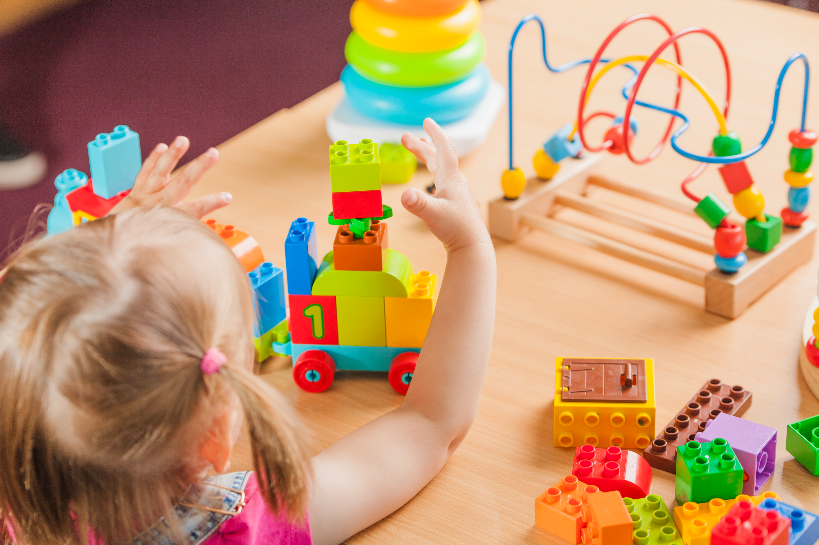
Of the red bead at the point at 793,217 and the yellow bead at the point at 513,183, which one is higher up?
the yellow bead at the point at 513,183

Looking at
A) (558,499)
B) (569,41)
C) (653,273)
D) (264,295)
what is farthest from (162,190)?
(569,41)

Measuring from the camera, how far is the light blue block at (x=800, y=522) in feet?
1.95

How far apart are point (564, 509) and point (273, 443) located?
0.26m

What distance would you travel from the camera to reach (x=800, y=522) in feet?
1.96

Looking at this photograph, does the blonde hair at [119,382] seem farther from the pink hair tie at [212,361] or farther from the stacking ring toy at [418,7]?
the stacking ring toy at [418,7]

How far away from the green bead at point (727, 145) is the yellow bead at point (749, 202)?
4 cm

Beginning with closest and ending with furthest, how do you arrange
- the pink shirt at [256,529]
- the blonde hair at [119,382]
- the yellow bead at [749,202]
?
the blonde hair at [119,382] < the pink shirt at [256,529] < the yellow bead at [749,202]

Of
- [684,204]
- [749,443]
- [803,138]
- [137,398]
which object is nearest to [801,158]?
[803,138]

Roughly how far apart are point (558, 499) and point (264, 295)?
33 centimetres

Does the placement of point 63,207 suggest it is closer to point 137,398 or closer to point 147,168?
point 147,168

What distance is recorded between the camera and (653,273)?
939 millimetres

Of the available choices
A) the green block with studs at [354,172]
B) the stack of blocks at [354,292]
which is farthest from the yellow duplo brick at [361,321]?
the green block with studs at [354,172]

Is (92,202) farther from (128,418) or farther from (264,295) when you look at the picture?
(128,418)

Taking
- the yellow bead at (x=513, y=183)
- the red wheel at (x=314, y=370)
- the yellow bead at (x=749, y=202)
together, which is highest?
the yellow bead at (x=749, y=202)
